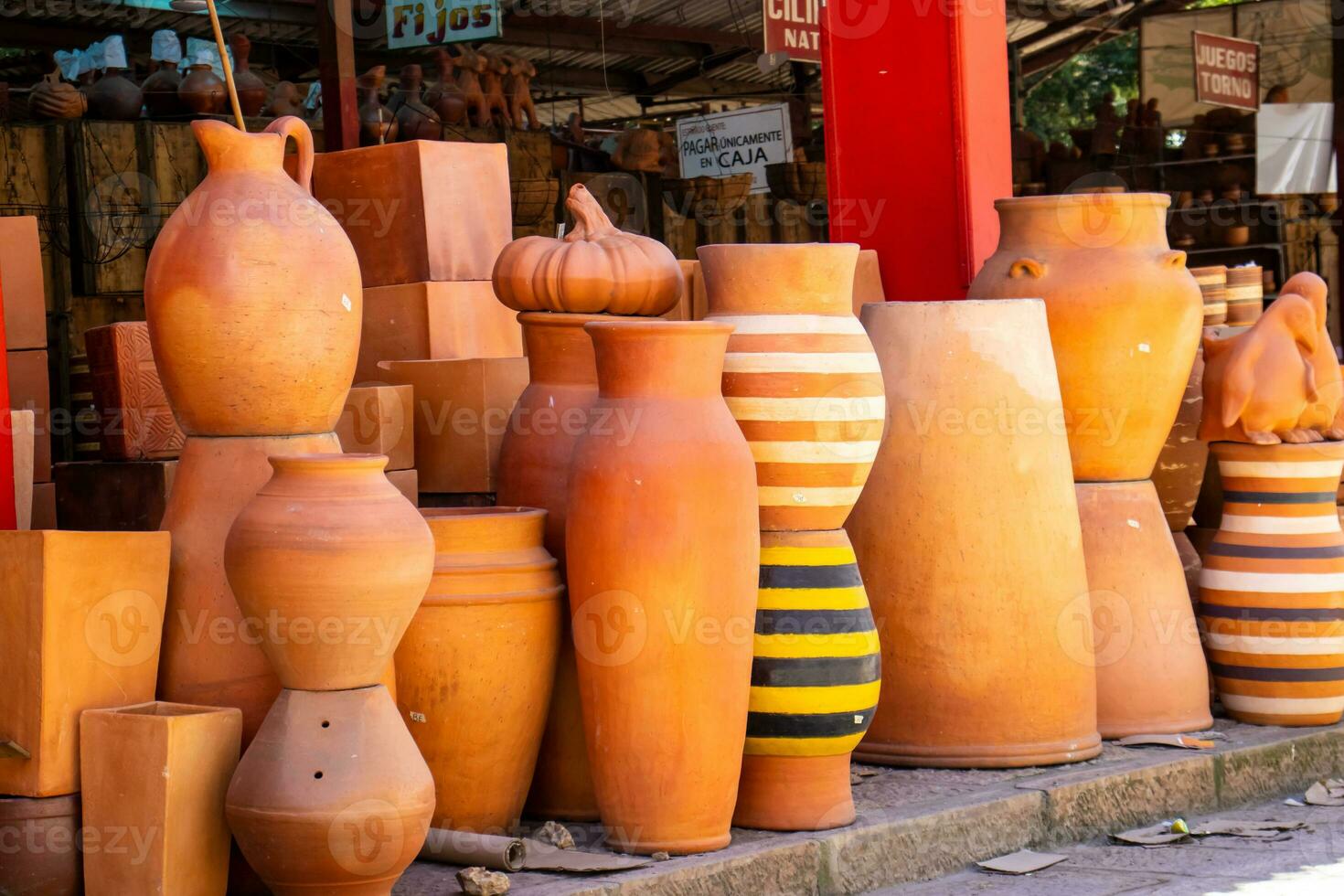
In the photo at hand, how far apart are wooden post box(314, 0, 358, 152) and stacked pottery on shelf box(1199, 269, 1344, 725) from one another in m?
3.98

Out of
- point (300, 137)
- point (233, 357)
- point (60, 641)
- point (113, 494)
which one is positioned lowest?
point (60, 641)

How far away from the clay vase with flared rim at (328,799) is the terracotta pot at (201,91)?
18.4 ft

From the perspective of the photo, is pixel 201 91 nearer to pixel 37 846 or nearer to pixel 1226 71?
pixel 37 846

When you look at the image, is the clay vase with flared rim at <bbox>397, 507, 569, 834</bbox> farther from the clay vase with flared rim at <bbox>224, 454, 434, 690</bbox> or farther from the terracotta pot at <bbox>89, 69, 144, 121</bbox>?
the terracotta pot at <bbox>89, 69, 144, 121</bbox>

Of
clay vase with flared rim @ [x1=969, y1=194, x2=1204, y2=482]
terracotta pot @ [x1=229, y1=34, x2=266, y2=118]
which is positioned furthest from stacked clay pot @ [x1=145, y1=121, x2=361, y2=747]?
terracotta pot @ [x1=229, y1=34, x2=266, y2=118]

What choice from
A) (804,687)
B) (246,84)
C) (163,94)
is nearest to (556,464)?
(804,687)

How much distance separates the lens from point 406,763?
8.64ft

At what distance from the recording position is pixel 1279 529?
4.27 meters

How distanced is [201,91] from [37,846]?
222 inches

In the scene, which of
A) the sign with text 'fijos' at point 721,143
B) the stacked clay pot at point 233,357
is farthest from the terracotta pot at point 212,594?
the sign with text 'fijos' at point 721,143

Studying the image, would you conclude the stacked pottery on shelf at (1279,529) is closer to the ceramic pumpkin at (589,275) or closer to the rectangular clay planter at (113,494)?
the ceramic pumpkin at (589,275)

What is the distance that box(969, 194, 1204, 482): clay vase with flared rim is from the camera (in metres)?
4.02

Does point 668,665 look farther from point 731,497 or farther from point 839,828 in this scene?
point 839,828

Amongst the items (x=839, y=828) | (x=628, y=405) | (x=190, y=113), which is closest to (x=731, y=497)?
(x=628, y=405)
